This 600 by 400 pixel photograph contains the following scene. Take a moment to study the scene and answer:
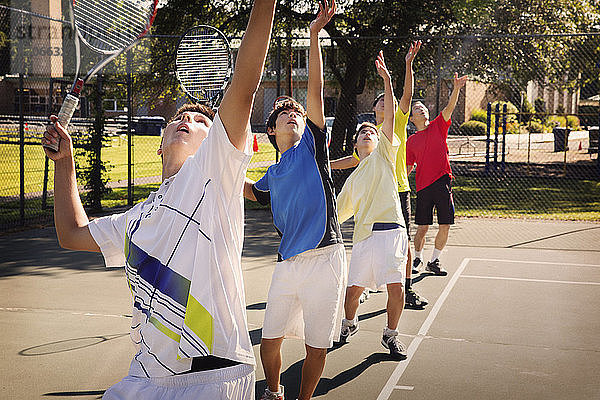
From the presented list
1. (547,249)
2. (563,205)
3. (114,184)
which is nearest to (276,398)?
(547,249)

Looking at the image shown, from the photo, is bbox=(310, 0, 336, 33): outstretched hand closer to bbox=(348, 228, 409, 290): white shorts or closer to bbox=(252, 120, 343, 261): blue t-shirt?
bbox=(252, 120, 343, 261): blue t-shirt

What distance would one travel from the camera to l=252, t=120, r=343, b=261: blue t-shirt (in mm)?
4059

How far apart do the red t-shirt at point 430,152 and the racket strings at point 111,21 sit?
5198 millimetres

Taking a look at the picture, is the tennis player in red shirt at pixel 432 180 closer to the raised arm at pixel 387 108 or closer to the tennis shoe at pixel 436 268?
the tennis shoe at pixel 436 268

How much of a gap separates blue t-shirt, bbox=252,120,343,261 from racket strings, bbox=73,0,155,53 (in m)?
1.25

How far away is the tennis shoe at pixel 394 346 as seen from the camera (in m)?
5.19

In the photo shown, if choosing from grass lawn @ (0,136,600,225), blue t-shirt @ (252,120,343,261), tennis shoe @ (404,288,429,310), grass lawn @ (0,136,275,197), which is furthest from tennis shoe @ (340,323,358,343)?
grass lawn @ (0,136,275,197)

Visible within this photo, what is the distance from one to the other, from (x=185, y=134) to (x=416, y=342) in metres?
3.77

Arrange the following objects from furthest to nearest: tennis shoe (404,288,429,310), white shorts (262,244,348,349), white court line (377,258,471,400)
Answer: tennis shoe (404,288,429,310) < white court line (377,258,471,400) < white shorts (262,244,348,349)

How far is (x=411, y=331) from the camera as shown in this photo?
5.90 metres

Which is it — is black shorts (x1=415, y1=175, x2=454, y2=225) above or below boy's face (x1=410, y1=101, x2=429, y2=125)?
below

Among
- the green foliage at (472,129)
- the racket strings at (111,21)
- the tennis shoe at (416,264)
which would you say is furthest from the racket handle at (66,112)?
the green foliage at (472,129)

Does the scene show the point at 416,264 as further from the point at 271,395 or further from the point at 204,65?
the point at 204,65

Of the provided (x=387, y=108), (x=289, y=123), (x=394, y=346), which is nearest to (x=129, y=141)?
(x=387, y=108)
